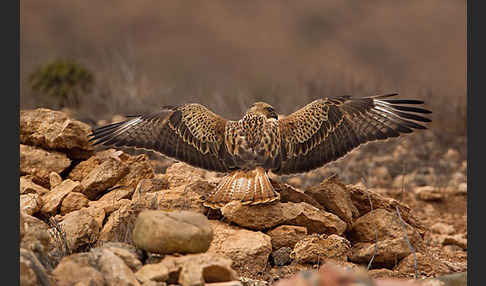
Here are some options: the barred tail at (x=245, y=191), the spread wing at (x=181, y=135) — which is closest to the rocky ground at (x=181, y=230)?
the barred tail at (x=245, y=191)

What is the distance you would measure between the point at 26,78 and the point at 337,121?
1256 centimetres

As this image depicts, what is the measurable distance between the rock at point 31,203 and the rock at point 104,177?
20.0 inches

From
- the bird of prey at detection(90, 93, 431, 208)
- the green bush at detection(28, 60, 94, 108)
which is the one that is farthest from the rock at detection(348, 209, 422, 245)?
the green bush at detection(28, 60, 94, 108)

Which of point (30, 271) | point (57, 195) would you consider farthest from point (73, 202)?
point (30, 271)

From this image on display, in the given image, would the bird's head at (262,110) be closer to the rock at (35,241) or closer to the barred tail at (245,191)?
the barred tail at (245,191)

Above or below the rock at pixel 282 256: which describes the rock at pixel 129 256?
above

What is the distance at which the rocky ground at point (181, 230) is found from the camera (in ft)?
12.0

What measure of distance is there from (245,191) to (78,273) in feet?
6.77

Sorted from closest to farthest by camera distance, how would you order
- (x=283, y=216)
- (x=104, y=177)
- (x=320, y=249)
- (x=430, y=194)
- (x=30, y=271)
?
(x=30, y=271) < (x=320, y=249) < (x=283, y=216) < (x=104, y=177) < (x=430, y=194)

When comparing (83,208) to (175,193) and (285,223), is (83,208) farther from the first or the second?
(285,223)

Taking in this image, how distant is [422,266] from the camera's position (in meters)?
5.19

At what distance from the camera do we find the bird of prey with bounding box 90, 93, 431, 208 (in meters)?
5.78

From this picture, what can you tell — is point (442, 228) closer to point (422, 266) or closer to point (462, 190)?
point (462, 190)

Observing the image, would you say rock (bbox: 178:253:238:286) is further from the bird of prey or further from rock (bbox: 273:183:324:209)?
rock (bbox: 273:183:324:209)
